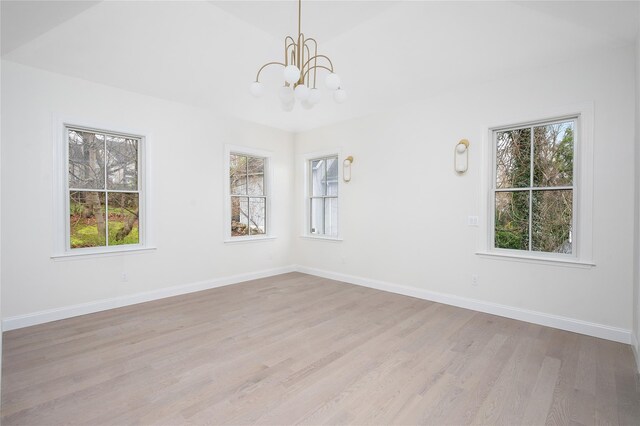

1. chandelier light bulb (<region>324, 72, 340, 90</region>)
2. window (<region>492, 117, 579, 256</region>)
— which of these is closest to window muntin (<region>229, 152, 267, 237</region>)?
chandelier light bulb (<region>324, 72, 340, 90</region>)

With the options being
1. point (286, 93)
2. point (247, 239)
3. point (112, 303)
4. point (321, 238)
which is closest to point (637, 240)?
point (286, 93)

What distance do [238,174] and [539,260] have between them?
4291 millimetres

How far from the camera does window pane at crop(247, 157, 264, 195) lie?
537 cm

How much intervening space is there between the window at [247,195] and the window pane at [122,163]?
1.33 m

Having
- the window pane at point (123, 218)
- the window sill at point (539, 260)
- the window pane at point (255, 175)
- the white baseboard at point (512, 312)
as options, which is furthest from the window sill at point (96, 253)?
the window sill at point (539, 260)

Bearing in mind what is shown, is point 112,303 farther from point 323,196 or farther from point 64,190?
point 323,196

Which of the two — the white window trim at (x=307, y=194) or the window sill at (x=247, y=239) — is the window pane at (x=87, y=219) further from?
the white window trim at (x=307, y=194)

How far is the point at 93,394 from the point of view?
205 cm

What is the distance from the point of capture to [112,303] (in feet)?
12.3

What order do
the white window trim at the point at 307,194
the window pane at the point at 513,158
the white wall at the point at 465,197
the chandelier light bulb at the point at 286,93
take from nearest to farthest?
1. the chandelier light bulb at the point at 286,93
2. the white wall at the point at 465,197
3. the window pane at the point at 513,158
4. the white window trim at the point at 307,194

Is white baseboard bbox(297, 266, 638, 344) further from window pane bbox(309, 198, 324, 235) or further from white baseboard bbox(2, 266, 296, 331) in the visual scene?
white baseboard bbox(2, 266, 296, 331)

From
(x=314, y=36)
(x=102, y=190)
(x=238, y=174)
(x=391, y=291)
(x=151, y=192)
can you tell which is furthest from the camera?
(x=238, y=174)

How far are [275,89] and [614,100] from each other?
3.50 meters

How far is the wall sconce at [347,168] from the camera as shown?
500 cm
